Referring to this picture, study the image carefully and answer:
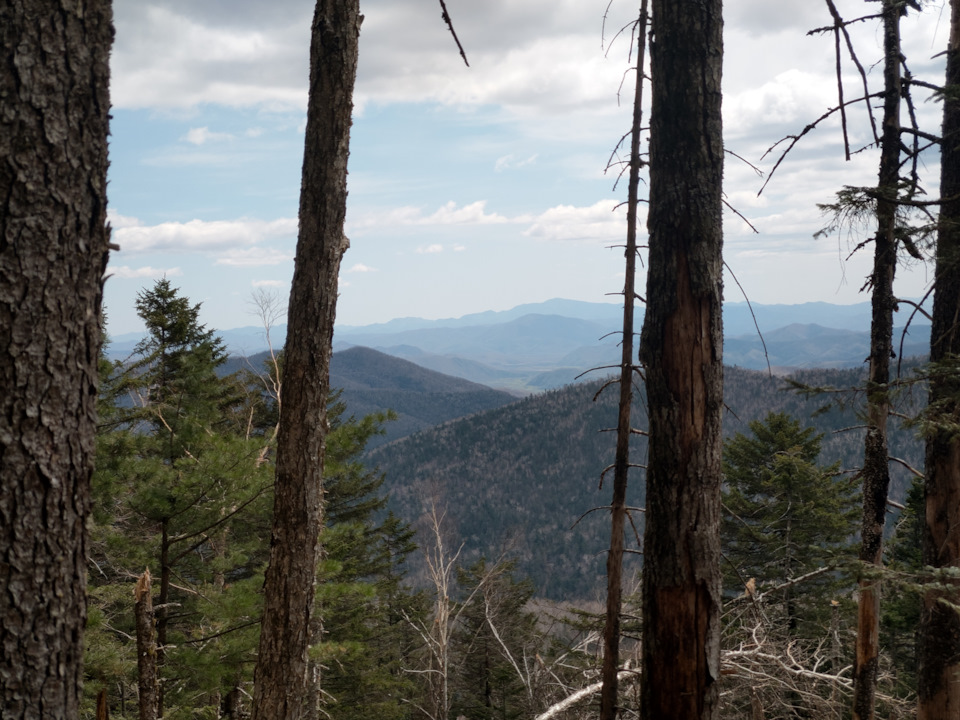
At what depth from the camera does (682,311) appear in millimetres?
2902

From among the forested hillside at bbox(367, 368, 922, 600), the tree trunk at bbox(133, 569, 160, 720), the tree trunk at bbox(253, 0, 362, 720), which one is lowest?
the forested hillside at bbox(367, 368, 922, 600)

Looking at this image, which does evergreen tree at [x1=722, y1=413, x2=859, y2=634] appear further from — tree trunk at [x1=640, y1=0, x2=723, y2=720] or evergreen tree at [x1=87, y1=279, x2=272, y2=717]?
tree trunk at [x1=640, y1=0, x2=723, y2=720]

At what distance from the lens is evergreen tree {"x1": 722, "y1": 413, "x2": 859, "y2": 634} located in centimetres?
1441

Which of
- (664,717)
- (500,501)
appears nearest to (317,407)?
(664,717)

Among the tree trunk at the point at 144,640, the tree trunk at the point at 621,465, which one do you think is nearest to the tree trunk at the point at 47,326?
the tree trunk at the point at 144,640

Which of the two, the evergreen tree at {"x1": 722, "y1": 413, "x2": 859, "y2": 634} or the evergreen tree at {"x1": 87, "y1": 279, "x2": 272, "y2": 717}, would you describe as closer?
the evergreen tree at {"x1": 87, "y1": 279, "x2": 272, "y2": 717}

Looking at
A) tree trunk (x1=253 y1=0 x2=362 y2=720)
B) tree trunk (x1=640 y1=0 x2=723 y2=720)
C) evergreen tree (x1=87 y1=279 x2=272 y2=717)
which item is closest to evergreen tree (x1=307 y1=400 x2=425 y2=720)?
evergreen tree (x1=87 y1=279 x2=272 y2=717)

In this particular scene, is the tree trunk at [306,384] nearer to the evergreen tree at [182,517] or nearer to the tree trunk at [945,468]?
the evergreen tree at [182,517]

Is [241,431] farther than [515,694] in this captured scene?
No

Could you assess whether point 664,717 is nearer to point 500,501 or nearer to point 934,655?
point 934,655

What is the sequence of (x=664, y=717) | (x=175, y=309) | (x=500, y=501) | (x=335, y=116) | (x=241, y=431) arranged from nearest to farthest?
(x=664, y=717) < (x=335, y=116) < (x=175, y=309) < (x=241, y=431) < (x=500, y=501)

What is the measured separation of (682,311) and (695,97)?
0.89 m

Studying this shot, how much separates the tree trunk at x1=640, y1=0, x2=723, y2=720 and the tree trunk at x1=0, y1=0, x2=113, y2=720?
2.11 meters

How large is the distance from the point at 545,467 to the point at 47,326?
10241 centimetres
